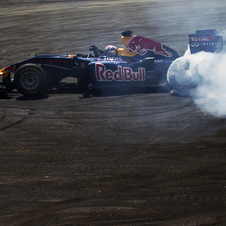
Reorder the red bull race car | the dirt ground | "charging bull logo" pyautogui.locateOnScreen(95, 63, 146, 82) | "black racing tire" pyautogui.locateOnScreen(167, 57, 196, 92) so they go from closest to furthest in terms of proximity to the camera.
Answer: the dirt ground < "black racing tire" pyautogui.locateOnScreen(167, 57, 196, 92) < the red bull race car < "charging bull logo" pyautogui.locateOnScreen(95, 63, 146, 82)

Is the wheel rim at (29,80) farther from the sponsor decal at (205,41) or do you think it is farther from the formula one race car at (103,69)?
the sponsor decal at (205,41)

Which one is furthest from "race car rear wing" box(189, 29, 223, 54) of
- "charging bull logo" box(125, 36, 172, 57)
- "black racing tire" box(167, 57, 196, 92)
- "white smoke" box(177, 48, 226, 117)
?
Result: "charging bull logo" box(125, 36, 172, 57)

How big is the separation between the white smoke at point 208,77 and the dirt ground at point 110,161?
19.6 inches

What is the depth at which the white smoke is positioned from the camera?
22.4 ft

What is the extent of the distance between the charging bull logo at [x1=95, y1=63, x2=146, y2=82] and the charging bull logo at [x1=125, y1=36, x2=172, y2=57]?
103 cm

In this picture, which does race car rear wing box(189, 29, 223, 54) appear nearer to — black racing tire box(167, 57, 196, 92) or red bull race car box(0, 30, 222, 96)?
red bull race car box(0, 30, 222, 96)

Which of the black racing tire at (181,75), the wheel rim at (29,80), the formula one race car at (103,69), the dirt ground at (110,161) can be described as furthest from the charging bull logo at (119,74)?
the wheel rim at (29,80)

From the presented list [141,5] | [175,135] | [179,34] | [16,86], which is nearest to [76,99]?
[16,86]

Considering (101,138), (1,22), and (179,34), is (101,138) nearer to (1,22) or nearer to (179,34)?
(179,34)

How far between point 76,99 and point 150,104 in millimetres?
2134

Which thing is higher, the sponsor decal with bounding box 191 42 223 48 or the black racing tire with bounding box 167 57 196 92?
the sponsor decal with bounding box 191 42 223 48

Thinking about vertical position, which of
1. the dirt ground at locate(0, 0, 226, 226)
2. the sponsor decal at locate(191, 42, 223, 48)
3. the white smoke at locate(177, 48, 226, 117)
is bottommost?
the dirt ground at locate(0, 0, 226, 226)

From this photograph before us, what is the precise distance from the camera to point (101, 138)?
203 inches

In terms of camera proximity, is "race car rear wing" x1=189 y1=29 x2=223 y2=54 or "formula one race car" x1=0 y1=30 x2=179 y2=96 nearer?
"race car rear wing" x1=189 y1=29 x2=223 y2=54
